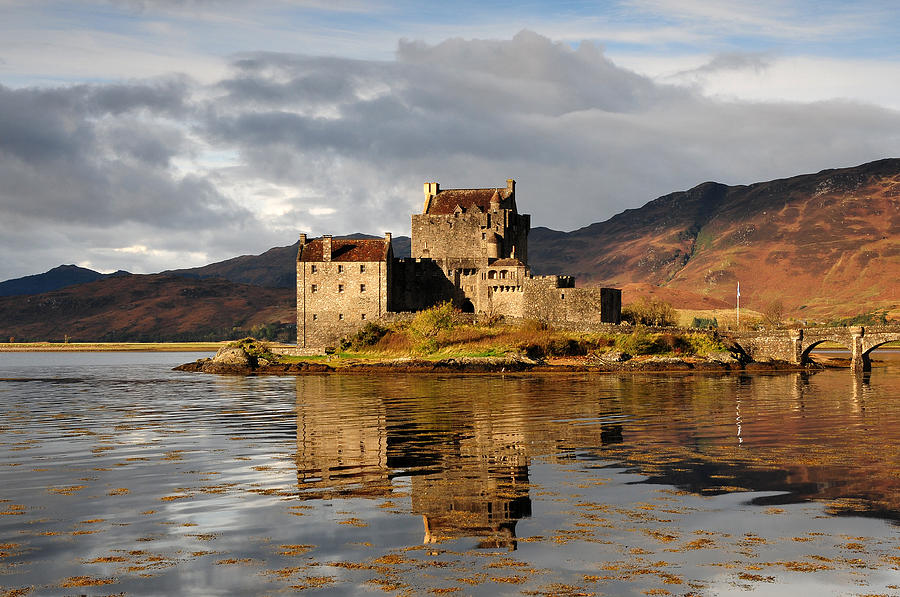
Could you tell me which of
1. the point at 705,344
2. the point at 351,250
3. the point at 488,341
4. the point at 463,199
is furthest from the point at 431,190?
the point at 705,344

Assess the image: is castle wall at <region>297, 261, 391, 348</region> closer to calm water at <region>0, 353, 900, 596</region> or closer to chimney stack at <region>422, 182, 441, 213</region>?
chimney stack at <region>422, 182, 441, 213</region>

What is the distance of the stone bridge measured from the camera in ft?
303

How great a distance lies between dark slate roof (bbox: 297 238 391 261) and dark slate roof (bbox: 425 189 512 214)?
34.5 ft

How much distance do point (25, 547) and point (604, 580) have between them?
35.1 feet

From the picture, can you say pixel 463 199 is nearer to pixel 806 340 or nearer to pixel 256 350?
pixel 256 350

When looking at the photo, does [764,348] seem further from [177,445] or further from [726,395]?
[177,445]

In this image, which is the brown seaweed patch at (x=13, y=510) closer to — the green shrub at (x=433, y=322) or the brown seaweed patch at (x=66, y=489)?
the brown seaweed patch at (x=66, y=489)

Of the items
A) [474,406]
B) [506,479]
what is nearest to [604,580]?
[506,479]

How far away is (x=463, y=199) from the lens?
10975 cm

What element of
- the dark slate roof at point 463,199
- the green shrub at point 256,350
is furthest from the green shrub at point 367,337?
the dark slate roof at point 463,199

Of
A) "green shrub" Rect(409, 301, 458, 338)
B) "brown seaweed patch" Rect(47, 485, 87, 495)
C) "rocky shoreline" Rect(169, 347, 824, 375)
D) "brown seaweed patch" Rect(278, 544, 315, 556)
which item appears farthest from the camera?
"green shrub" Rect(409, 301, 458, 338)

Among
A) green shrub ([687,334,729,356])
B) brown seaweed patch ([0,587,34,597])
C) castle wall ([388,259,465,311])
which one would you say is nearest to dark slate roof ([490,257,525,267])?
castle wall ([388,259,465,311])

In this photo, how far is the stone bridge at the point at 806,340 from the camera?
92250mm

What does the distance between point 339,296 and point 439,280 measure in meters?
12.0
